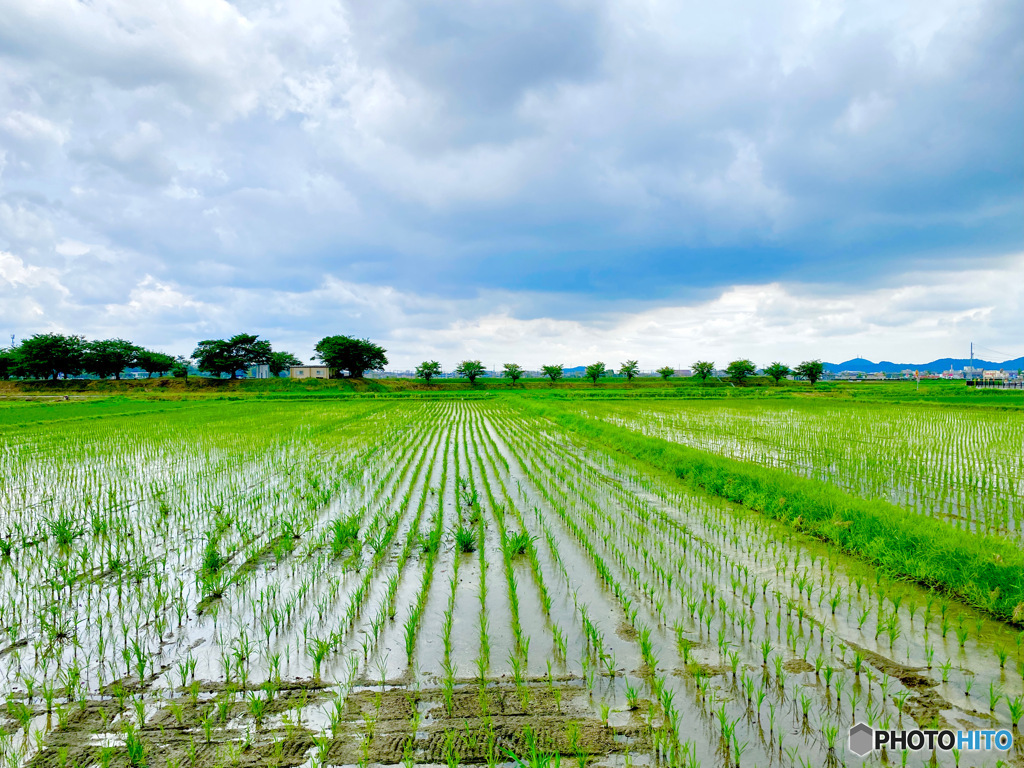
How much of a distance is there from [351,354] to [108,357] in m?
25.4

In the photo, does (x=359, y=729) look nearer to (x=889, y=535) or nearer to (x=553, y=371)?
(x=889, y=535)

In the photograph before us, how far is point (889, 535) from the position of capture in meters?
4.91

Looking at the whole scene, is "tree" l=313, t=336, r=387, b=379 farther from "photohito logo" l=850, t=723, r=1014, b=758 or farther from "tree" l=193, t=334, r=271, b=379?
"photohito logo" l=850, t=723, r=1014, b=758

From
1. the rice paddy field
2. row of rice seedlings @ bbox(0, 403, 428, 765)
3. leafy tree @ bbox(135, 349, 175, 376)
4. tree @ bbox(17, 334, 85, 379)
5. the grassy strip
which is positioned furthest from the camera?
leafy tree @ bbox(135, 349, 175, 376)

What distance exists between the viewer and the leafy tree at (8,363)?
168 ft

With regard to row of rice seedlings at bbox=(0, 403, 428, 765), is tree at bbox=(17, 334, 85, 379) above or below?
above

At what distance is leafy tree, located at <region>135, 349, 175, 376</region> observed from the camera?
55.2 m

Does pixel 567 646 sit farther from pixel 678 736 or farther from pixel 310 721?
pixel 310 721

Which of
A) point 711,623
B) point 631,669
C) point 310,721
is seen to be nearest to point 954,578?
point 711,623

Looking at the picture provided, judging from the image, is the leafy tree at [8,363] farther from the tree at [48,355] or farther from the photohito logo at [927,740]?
the photohito logo at [927,740]

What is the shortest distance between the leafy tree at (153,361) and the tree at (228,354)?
5910 mm

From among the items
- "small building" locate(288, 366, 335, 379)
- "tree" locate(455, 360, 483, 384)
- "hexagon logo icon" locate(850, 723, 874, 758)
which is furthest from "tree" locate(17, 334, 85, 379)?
"hexagon logo icon" locate(850, 723, 874, 758)

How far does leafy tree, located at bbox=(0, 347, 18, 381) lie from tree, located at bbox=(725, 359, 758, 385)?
274ft

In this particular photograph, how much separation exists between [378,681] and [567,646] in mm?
1227
